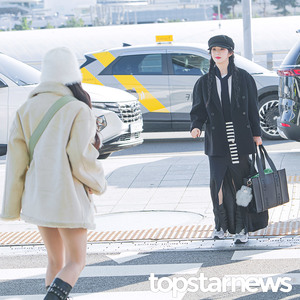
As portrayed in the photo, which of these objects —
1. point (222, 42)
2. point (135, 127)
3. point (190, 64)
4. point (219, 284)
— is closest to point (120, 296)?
point (219, 284)

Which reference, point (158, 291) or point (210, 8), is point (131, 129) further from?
point (210, 8)

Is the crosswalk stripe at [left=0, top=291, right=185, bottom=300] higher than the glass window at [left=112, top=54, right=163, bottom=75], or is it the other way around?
the glass window at [left=112, top=54, right=163, bottom=75]

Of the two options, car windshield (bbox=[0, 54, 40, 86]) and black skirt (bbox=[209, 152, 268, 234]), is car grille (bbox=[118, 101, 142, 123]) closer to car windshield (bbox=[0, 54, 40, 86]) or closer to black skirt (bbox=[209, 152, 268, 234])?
car windshield (bbox=[0, 54, 40, 86])

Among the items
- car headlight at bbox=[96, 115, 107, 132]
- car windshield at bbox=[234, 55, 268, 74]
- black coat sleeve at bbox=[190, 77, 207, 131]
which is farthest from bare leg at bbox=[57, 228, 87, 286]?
car windshield at bbox=[234, 55, 268, 74]

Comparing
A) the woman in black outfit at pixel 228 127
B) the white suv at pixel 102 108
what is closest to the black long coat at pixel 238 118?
the woman in black outfit at pixel 228 127

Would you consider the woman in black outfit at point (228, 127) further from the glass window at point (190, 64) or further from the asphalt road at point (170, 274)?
the glass window at point (190, 64)

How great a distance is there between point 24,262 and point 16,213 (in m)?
1.93

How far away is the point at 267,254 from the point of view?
5.96 metres

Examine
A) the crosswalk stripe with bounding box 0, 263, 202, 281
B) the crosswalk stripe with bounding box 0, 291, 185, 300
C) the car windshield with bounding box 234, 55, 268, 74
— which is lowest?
the crosswalk stripe with bounding box 0, 263, 202, 281

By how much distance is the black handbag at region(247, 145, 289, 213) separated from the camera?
5969 millimetres

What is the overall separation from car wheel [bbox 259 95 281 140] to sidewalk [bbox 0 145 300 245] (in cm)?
243

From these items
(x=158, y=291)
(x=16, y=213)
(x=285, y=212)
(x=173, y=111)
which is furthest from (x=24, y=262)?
(x=173, y=111)

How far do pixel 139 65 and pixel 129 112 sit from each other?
246 centimetres

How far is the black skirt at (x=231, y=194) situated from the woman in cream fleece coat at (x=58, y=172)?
2019 millimetres
